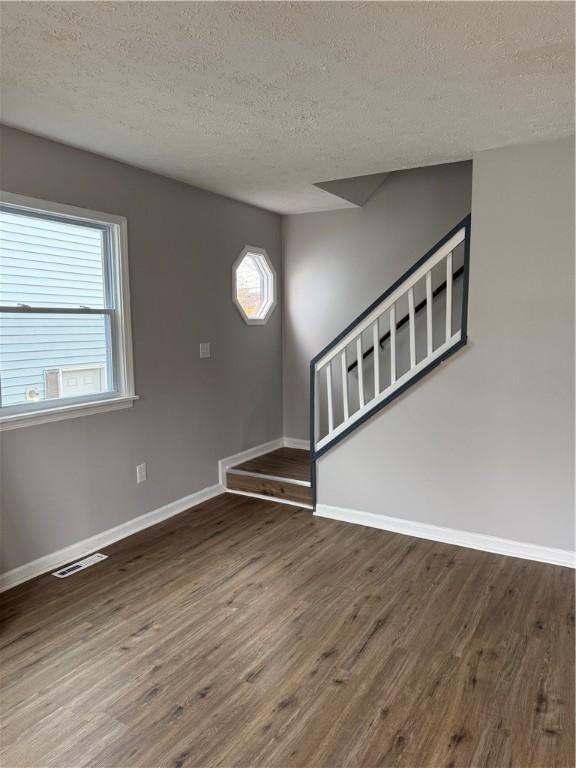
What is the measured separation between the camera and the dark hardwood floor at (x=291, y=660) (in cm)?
180

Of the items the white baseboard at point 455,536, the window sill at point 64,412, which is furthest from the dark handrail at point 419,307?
the window sill at point 64,412

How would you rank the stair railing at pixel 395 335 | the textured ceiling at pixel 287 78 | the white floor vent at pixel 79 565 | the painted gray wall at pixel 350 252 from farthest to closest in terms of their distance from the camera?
1. the painted gray wall at pixel 350 252
2. the stair railing at pixel 395 335
3. the white floor vent at pixel 79 565
4. the textured ceiling at pixel 287 78

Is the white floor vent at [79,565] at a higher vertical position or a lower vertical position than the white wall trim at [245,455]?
lower

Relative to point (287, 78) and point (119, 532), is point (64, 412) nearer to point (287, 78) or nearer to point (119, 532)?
point (119, 532)

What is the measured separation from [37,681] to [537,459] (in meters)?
2.81

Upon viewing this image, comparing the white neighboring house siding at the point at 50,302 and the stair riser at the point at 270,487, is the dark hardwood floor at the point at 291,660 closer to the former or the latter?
the stair riser at the point at 270,487

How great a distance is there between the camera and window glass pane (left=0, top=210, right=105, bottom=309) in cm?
278

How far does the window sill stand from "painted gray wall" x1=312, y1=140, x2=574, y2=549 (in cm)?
184

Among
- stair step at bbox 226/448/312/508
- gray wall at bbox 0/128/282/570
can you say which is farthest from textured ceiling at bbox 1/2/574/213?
stair step at bbox 226/448/312/508

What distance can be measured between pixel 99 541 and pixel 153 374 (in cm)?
116

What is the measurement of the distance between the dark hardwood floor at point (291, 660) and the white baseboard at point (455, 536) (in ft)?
0.31

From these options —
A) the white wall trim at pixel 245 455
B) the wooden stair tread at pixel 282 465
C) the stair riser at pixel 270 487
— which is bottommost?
the stair riser at pixel 270 487

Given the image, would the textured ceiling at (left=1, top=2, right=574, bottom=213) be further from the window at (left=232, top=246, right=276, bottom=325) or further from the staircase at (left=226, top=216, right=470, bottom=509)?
the window at (left=232, top=246, right=276, bottom=325)

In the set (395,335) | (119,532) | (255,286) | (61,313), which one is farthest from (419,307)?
(119,532)
